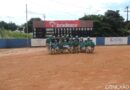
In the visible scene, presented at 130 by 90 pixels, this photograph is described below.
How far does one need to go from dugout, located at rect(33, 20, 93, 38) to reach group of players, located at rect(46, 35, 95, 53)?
68.8 ft

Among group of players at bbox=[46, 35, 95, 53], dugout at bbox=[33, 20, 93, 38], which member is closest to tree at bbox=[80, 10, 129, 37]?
dugout at bbox=[33, 20, 93, 38]

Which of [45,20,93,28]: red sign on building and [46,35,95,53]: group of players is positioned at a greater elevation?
[45,20,93,28]: red sign on building

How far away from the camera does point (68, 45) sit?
1307 inches

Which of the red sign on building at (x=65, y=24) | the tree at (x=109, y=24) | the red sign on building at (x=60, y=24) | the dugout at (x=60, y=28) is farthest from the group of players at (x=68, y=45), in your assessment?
the tree at (x=109, y=24)

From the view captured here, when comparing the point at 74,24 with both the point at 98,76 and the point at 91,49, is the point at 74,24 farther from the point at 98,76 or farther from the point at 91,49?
the point at 98,76

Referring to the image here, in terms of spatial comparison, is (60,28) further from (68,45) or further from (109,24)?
(109,24)

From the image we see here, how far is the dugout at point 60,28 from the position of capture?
5481cm

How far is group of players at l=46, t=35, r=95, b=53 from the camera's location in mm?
32594

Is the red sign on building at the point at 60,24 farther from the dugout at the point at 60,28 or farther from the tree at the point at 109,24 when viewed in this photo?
the tree at the point at 109,24

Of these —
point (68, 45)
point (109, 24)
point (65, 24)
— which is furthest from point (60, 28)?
point (109, 24)

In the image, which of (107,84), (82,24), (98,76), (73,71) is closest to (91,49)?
(73,71)

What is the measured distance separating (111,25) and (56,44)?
4765cm

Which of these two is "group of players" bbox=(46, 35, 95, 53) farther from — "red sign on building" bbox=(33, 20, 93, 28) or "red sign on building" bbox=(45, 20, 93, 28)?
"red sign on building" bbox=(45, 20, 93, 28)

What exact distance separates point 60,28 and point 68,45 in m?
22.1
